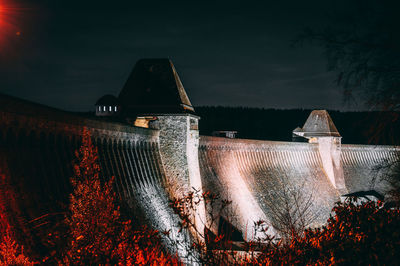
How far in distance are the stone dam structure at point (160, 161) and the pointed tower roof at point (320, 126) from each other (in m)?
0.10

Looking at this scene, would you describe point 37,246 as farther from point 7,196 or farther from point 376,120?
point 376,120

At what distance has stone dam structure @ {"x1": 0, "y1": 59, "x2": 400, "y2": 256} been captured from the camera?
12359mm

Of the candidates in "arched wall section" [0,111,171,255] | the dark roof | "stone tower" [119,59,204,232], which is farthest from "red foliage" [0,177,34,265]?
the dark roof

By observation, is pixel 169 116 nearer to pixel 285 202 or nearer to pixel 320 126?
pixel 285 202

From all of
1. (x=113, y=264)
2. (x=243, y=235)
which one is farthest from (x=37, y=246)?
(x=243, y=235)

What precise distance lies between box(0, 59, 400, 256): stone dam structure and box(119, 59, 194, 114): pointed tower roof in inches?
2.1

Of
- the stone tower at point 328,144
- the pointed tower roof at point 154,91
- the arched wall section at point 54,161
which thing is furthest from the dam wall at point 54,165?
the stone tower at point 328,144

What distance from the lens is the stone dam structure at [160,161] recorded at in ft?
40.5

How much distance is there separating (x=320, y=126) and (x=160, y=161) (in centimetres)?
2758

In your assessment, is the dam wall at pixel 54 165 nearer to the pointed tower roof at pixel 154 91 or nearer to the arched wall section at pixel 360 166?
the pointed tower roof at pixel 154 91

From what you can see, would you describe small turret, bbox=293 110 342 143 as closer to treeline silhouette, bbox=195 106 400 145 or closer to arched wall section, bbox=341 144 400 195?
arched wall section, bbox=341 144 400 195

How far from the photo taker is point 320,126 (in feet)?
151

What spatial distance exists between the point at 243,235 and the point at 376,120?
20832mm

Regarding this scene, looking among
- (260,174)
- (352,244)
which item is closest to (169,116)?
(260,174)
